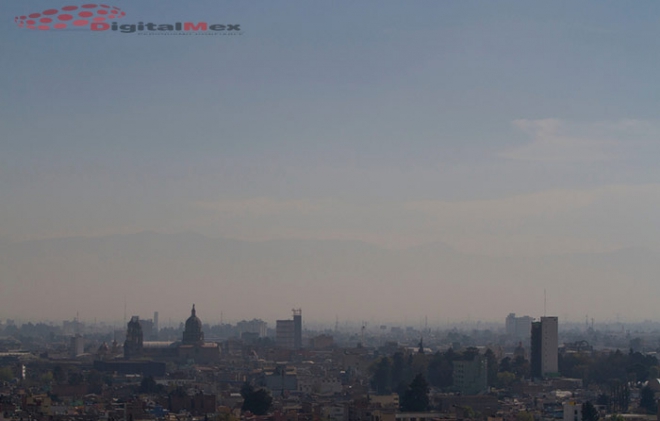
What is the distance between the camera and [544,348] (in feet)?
198

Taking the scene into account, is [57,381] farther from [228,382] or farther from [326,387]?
[326,387]

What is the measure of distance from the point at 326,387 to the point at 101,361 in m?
25.4

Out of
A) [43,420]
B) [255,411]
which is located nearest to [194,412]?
[255,411]

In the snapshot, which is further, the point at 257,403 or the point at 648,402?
the point at 648,402

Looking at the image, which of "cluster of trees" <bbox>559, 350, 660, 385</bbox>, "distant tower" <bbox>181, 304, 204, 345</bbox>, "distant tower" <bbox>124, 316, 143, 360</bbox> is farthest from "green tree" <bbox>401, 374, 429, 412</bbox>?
"distant tower" <bbox>181, 304, 204, 345</bbox>

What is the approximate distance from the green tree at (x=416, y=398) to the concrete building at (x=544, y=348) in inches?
726

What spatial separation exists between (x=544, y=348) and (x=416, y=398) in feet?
68.1

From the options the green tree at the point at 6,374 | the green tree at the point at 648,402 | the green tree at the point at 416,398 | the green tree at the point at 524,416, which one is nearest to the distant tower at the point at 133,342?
the green tree at the point at 6,374

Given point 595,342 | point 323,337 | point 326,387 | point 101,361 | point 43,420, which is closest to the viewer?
point 43,420

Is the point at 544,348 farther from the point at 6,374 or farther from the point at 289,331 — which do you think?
the point at 289,331

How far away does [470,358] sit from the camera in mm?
56344

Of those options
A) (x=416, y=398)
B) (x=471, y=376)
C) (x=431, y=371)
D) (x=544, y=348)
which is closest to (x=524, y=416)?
(x=416, y=398)

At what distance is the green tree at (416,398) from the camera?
132 feet

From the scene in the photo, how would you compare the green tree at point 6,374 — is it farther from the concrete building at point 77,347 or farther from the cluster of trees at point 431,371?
the concrete building at point 77,347
